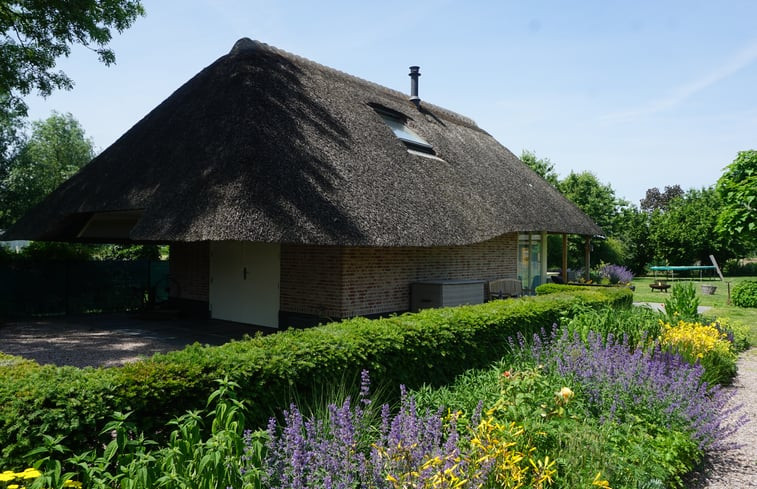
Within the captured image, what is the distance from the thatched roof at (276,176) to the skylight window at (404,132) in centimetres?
20

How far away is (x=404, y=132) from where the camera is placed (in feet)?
43.9

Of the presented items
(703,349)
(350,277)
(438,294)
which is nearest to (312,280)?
(350,277)

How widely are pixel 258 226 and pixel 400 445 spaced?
18.0ft

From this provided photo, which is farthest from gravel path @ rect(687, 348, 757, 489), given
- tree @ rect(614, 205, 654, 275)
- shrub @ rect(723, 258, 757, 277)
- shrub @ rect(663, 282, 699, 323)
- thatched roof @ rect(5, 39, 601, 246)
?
shrub @ rect(723, 258, 757, 277)

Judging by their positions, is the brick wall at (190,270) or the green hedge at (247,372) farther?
the brick wall at (190,270)

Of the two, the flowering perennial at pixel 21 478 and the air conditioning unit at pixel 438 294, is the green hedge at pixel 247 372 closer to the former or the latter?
the flowering perennial at pixel 21 478

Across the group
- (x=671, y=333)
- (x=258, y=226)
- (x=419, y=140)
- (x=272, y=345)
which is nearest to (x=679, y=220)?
(x=419, y=140)

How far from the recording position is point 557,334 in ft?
22.9

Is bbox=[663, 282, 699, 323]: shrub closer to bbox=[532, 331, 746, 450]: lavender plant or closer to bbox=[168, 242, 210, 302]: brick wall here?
bbox=[532, 331, 746, 450]: lavender plant

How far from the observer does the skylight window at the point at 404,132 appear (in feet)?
42.0

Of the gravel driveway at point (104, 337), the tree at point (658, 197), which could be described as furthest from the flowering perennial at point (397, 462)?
the tree at point (658, 197)

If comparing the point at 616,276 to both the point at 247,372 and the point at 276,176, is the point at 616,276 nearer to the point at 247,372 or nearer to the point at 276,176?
the point at 276,176

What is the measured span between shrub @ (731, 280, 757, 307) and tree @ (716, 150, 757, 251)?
7.58ft

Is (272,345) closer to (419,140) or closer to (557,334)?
(557,334)
